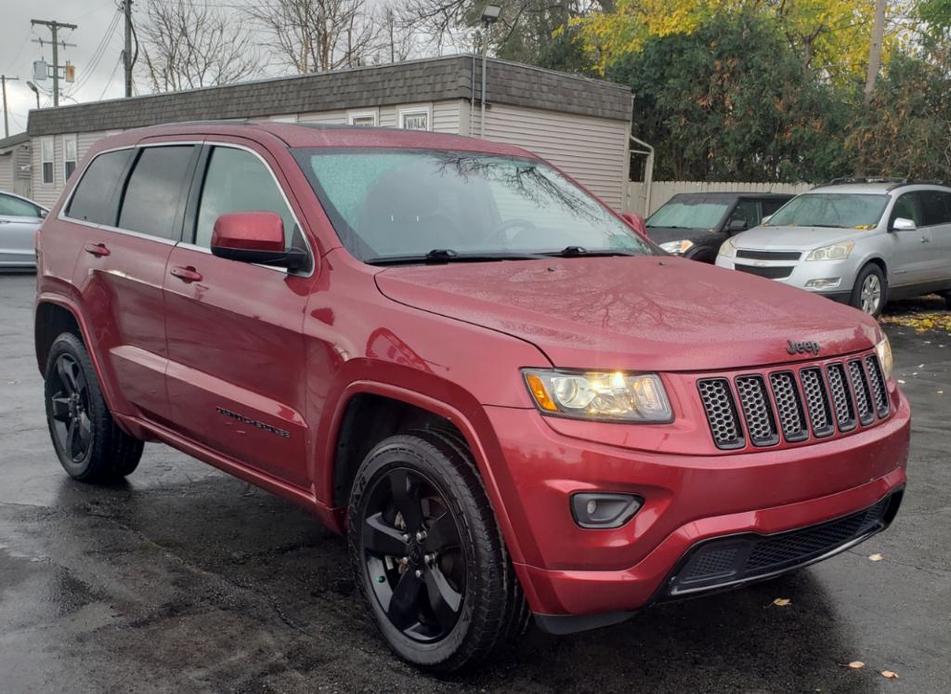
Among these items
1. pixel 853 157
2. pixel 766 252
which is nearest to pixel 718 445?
pixel 766 252

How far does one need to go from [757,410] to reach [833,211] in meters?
11.3

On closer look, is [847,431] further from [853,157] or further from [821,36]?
[821,36]

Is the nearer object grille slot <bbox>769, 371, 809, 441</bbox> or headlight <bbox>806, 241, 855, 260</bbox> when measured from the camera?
grille slot <bbox>769, 371, 809, 441</bbox>

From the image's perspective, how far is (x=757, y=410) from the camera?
9.92 feet

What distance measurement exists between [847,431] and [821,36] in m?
31.7

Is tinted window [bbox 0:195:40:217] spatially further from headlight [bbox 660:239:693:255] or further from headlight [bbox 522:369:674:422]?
headlight [bbox 522:369:674:422]

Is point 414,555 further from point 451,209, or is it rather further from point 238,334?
point 451,209

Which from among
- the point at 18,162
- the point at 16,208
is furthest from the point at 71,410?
the point at 18,162

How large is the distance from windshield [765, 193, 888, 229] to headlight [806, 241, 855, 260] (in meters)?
0.75

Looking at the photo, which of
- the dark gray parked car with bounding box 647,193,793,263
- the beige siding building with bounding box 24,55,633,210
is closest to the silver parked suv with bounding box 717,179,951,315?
the dark gray parked car with bounding box 647,193,793,263

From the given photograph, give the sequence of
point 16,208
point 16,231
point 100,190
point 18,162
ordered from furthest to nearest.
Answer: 1. point 18,162
2. point 16,208
3. point 16,231
4. point 100,190

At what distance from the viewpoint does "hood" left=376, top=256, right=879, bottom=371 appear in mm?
2951

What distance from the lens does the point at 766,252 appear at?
493 inches

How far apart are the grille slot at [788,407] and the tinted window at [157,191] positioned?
2.80 m
